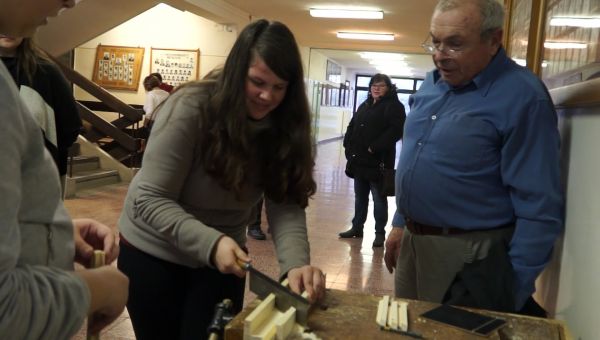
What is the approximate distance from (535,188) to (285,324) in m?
0.84

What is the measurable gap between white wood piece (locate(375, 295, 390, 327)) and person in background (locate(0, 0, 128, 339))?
1.88 ft

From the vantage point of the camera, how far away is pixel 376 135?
5109 mm

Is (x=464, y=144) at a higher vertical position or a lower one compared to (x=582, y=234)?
higher

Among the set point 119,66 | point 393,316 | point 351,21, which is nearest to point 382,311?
point 393,316

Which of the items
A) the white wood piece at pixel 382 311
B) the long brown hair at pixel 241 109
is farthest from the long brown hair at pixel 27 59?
the white wood piece at pixel 382 311

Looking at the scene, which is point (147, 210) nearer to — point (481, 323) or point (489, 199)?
point (481, 323)

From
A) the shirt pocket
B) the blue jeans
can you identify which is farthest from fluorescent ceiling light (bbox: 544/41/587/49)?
the blue jeans

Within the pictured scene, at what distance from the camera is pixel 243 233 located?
1.69 metres

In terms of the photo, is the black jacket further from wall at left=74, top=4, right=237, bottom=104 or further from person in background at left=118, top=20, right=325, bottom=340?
wall at left=74, top=4, right=237, bottom=104

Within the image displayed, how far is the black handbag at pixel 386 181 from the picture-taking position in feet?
14.9

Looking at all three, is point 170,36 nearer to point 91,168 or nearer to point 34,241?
point 91,168

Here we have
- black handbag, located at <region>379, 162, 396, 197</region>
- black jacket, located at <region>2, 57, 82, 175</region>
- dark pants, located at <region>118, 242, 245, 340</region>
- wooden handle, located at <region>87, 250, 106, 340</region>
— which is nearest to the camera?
wooden handle, located at <region>87, 250, 106, 340</region>

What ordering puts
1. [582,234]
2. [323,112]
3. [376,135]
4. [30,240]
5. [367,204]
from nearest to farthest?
[30,240] → [582,234] → [376,135] → [367,204] → [323,112]

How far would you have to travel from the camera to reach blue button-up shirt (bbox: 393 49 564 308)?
1.55m
